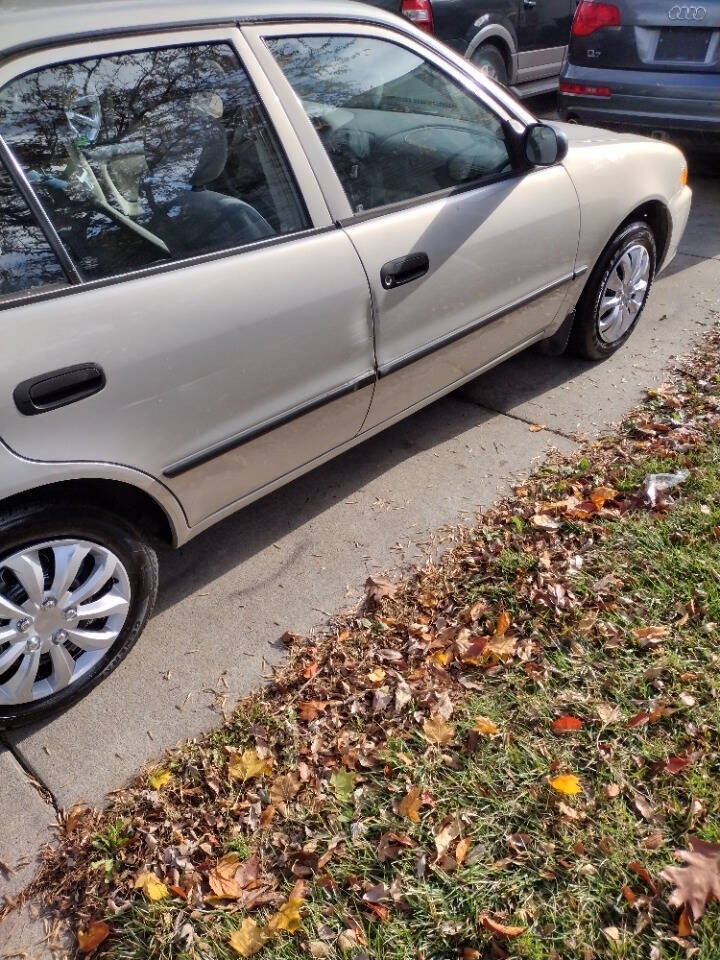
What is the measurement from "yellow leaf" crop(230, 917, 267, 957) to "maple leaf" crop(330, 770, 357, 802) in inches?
16.0

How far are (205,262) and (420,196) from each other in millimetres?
1001

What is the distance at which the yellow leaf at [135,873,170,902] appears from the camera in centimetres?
219

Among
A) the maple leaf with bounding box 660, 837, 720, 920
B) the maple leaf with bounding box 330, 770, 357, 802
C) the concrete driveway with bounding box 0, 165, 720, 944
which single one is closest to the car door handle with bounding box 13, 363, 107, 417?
the concrete driveway with bounding box 0, 165, 720, 944

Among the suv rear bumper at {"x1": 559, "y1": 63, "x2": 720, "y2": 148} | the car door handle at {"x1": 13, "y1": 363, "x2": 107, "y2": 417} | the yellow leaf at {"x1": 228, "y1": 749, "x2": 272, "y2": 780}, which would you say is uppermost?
the car door handle at {"x1": 13, "y1": 363, "x2": 107, "y2": 417}

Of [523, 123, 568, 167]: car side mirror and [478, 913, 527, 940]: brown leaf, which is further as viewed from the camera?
[523, 123, 568, 167]: car side mirror

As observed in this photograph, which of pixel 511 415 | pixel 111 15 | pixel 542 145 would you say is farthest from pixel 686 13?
pixel 111 15

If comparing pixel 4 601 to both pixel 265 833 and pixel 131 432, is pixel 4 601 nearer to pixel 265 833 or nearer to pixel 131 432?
pixel 131 432

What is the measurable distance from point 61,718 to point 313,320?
4.96ft

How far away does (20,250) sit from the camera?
2.26m

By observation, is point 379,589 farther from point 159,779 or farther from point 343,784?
point 159,779

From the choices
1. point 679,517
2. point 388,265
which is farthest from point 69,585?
point 679,517

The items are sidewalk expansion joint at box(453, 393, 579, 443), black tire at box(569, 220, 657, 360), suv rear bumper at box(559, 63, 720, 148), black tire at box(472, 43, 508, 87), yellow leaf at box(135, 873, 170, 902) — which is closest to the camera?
yellow leaf at box(135, 873, 170, 902)

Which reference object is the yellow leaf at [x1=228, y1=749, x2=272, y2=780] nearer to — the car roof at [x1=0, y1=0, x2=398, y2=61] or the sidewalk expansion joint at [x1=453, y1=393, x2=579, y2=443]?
the car roof at [x1=0, y1=0, x2=398, y2=61]

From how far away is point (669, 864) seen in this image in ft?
7.11
